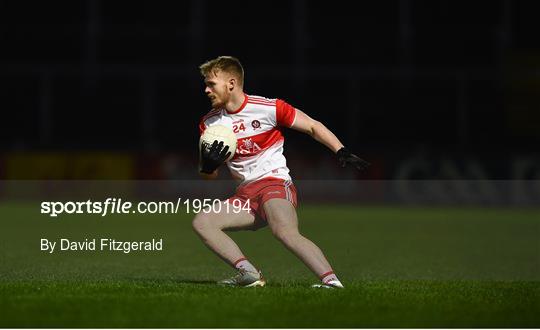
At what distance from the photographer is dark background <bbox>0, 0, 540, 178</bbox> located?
24.4 m

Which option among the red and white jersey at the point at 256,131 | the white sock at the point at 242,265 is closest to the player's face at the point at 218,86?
the red and white jersey at the point at 256,131

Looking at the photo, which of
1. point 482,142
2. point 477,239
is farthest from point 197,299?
point 482,142

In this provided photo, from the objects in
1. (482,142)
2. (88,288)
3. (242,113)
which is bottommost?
(482,142)

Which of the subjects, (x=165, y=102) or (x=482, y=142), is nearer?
(x=482, y=142)

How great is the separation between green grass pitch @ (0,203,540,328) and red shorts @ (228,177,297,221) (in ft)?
2.06

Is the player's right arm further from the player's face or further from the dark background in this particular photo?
the dark background

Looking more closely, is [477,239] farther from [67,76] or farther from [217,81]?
[67,76]

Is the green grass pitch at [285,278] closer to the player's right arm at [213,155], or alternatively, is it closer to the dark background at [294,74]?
the player's right arm at [213,155]

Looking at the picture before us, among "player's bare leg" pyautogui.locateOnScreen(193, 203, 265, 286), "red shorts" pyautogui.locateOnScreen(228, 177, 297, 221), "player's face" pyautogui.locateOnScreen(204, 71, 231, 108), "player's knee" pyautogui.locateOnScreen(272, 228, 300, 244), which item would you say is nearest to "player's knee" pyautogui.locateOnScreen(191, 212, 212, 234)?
"player's bare leg" pyautogui.locateOnScreen(193, 203, 265, 286)

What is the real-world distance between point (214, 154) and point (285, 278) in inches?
82.7

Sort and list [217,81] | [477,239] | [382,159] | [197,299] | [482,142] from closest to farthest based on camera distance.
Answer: [197,299] < [217,81] < [477,239] < [382,159] < [482,142]

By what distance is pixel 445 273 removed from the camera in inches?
404

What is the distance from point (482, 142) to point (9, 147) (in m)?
10.8

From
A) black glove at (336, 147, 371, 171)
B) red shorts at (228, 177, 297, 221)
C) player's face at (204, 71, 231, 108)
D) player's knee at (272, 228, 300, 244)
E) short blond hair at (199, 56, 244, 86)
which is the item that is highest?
short blond hair at (199, 56, 244, 86)
